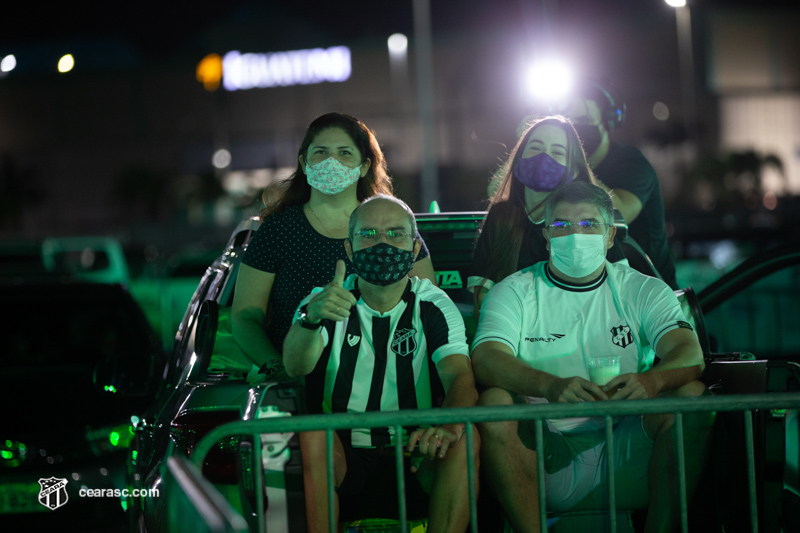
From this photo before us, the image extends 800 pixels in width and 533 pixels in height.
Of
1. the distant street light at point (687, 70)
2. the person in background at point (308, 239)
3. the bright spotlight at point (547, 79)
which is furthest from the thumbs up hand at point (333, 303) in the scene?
the distant street light at point (687, 70)

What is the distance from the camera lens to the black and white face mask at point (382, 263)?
3.30m

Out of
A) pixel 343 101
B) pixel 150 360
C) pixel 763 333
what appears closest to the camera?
pixel 150 360

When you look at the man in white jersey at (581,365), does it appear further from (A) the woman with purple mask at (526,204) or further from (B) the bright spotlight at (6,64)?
(B) the bright spotlight at (6,64)

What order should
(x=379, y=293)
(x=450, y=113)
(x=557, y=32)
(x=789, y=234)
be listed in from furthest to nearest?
(x=450, y=113)
(x=789, y=234)
(x=557, y=32)
(x=379, y=293)

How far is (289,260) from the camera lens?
4.01 metres

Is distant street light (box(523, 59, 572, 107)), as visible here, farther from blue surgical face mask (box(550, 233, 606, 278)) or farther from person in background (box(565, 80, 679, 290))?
blue surgical face mask (box(550, 233, 606, 278))

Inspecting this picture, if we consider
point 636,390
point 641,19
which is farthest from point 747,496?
point 641,19

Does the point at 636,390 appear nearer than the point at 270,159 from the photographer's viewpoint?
Yes

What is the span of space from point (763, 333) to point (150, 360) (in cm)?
882

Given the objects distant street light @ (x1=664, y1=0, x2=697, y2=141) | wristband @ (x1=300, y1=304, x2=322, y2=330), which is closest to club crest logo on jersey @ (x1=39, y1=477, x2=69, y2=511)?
wristband @ (x1=300, y1=304, x2=322, y2=330)

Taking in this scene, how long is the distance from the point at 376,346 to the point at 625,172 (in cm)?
244

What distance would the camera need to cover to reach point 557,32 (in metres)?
8.88

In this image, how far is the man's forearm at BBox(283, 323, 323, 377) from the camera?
322cm

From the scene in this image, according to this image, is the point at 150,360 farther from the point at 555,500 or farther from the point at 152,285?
the point at 152,285
